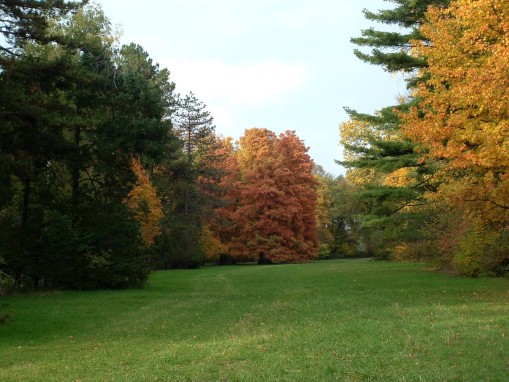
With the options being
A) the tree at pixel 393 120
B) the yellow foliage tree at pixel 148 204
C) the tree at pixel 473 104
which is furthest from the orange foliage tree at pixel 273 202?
the tree at pixel 473 104

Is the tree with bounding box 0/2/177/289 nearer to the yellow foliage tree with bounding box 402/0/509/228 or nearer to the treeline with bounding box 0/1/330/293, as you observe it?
the treeline with bounding box 0/1/330/293

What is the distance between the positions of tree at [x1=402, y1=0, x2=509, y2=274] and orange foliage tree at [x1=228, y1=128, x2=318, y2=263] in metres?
40.1

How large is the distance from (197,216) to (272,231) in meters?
9.44

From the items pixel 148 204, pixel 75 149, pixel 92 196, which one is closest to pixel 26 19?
pixel 75 149

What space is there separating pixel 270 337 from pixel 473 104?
296 inches

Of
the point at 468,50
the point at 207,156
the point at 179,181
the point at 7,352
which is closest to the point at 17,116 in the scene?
the point at 7,352

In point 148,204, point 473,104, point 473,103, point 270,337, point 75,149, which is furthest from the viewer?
point 148,204

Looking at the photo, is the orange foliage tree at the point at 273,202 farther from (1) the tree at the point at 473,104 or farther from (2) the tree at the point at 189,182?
(1) the tree at the point at 473,104

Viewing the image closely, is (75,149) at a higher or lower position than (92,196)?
higher

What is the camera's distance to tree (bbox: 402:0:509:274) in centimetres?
1260

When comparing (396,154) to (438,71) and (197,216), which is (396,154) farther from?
(197,216)

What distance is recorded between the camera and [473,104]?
526 inches

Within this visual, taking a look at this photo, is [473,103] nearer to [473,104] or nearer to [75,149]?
[473,104]

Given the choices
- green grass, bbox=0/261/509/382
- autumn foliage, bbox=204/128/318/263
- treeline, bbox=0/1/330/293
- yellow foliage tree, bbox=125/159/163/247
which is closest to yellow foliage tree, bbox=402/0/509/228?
green grass, bbox=0/261/509/382
